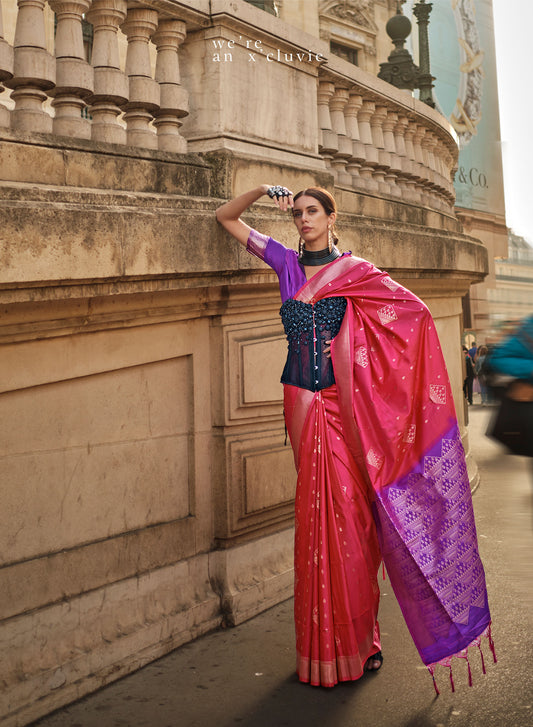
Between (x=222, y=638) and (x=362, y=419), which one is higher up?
(x=362, y=419)

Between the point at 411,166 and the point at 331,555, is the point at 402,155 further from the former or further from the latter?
the point at 331,555

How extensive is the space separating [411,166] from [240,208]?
3.24 meters

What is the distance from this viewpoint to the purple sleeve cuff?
3.86 meters

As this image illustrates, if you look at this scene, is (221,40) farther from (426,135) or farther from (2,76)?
(426,135)

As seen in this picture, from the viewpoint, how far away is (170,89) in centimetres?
412

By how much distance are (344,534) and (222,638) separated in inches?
35.7

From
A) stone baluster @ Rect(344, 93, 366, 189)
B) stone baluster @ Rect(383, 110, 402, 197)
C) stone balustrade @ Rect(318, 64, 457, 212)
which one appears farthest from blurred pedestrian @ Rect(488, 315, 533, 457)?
stone baluster @ Rect(383, 110, 402, 197)

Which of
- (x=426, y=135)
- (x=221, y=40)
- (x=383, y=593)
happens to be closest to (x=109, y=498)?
(x=383, y=593)

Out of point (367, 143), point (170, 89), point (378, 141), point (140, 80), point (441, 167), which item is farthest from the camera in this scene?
point (441, 167)

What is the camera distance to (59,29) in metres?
3.60

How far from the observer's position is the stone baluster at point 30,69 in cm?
338

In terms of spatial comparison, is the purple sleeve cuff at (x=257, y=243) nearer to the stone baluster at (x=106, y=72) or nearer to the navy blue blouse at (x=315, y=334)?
the navy blue blouse at (x=315, y=334)

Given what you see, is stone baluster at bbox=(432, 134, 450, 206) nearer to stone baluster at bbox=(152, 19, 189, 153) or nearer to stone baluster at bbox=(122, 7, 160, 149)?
stone baluster at bbox=(152, 19, 189, 153)

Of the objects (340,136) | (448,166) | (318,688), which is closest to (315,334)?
(318,688)
